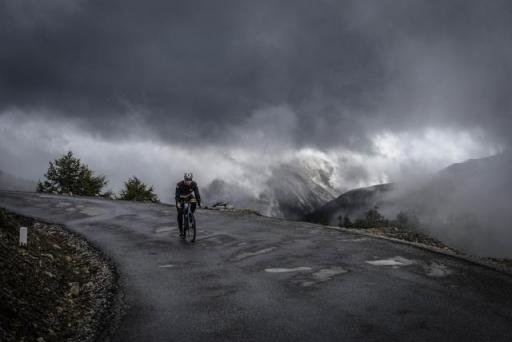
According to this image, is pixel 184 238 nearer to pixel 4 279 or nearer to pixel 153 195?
pixel 4 279

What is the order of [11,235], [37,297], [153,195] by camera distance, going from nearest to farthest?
[37,297]
[11,235]
[153,195]

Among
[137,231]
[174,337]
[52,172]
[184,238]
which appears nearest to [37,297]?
[174,337]

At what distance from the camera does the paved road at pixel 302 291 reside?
535cm

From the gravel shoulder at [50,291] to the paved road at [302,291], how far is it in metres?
0.43

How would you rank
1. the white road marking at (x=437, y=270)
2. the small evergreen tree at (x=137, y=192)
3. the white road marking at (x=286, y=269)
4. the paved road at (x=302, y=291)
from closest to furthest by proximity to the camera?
the paved road at (x=302, y=291) < the white road marking at (x=437, y=270) < the white road marking at (x=286, y=269) < the small evergreen tree at (x=137, y=192)

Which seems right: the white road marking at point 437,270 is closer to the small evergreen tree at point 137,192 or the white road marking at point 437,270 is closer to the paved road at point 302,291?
the paved road at point 302,291

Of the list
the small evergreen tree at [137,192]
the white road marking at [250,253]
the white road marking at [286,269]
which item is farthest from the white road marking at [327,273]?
the small evergreen tree at [137,192]

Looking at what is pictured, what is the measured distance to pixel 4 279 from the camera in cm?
632

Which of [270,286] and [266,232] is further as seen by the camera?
[266,232]

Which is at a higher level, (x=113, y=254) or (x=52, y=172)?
(x=52, y=172)

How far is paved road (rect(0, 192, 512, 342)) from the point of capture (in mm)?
5348

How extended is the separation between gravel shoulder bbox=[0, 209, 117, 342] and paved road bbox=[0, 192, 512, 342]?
431 mm

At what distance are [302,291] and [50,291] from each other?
4.17 metres

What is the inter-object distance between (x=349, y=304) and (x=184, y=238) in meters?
7.65
